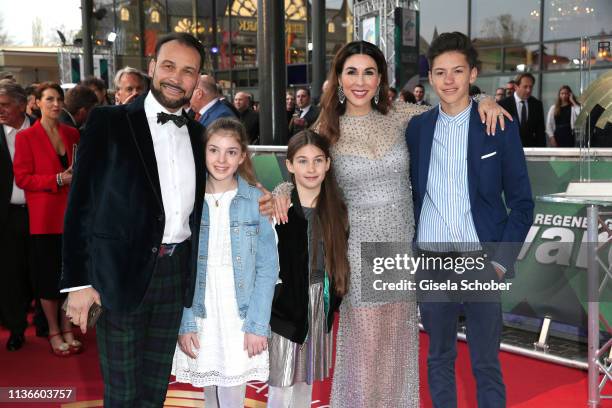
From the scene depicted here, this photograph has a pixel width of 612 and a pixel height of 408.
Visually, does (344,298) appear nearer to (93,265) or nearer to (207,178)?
(207,178)

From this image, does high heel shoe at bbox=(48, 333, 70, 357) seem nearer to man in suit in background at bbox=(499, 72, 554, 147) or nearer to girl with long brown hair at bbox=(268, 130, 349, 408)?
girl with long brown hair at bbox=(268, 130, 349, 408)

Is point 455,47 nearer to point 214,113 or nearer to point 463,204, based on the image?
point 463,204

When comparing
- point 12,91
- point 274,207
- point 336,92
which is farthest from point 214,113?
point 274,207

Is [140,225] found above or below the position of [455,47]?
below

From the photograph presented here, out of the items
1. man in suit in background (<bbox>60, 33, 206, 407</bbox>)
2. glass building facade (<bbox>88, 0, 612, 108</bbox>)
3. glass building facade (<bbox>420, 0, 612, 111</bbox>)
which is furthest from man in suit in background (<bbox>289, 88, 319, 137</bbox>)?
man in suit in background (<bbox>60, 33, 206, 407</bbox>)

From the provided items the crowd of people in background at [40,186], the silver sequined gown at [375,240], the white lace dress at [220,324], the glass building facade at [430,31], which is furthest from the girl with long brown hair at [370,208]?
the glass building facade at [430,31]

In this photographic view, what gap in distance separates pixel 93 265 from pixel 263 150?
12.8 ft

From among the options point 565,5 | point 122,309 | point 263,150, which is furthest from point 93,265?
point 565,5

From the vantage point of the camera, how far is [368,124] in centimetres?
311

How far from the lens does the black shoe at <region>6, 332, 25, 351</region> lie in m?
5.27

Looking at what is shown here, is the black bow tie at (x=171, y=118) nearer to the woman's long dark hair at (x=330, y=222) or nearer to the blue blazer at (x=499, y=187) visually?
the woman's long dark hair at (x=330, y=222)

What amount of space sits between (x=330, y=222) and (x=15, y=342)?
3.40m

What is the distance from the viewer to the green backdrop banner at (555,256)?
15.8 feet

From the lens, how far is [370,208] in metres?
3.03
